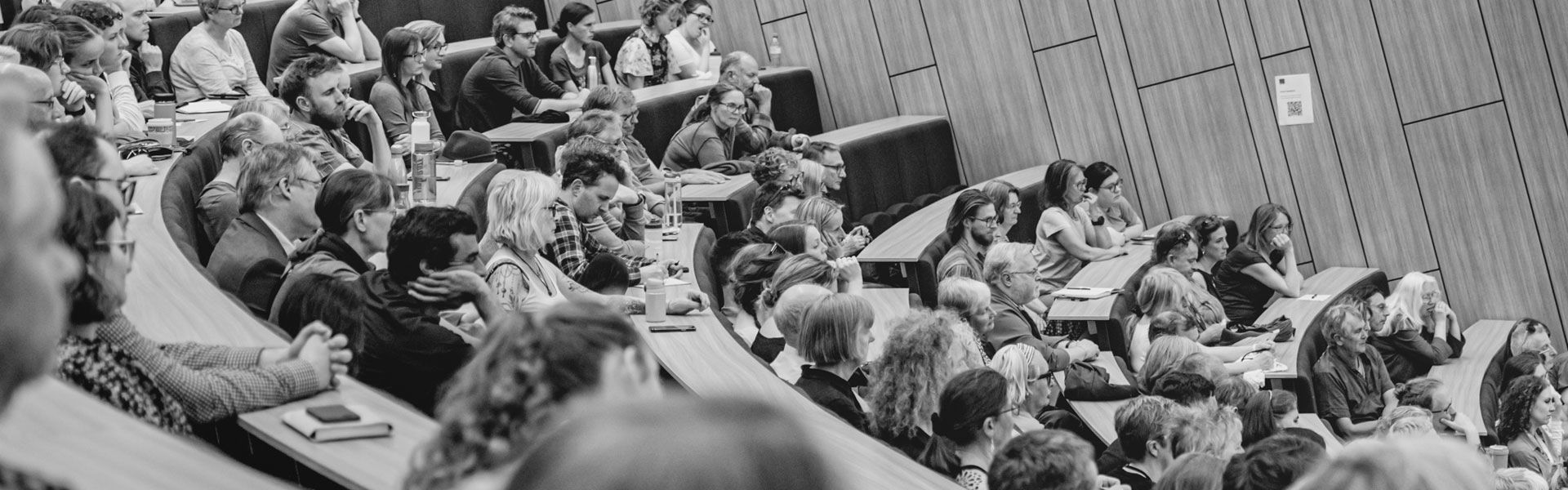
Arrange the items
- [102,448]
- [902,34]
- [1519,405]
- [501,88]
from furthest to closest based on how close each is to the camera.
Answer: [902,34] → [501,88] → [1519,405] → [102,448]

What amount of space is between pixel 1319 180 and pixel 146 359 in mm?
6171

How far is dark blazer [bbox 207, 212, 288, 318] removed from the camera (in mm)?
3006

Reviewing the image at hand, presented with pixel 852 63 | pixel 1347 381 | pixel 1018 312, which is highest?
pixel 852 63

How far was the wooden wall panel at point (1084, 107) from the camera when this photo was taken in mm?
7488

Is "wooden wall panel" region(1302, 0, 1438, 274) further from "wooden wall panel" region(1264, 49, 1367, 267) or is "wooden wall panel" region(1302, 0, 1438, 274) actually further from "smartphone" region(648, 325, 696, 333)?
"smartphone" region(648, 325, 696, 333)

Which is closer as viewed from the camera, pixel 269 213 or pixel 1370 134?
pixel 269 213

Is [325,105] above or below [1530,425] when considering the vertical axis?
above

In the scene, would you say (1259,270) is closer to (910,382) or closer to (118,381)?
(910,382)

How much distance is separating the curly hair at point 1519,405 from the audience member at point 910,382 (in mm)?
3114

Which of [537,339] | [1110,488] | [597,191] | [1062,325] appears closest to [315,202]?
[597,191]

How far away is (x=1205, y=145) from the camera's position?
7.36 metres

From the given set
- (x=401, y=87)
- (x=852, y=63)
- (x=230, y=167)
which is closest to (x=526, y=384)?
(x=230, y=167)

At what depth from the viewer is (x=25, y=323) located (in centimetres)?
72

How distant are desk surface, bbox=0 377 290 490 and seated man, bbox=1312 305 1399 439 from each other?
4755mm
